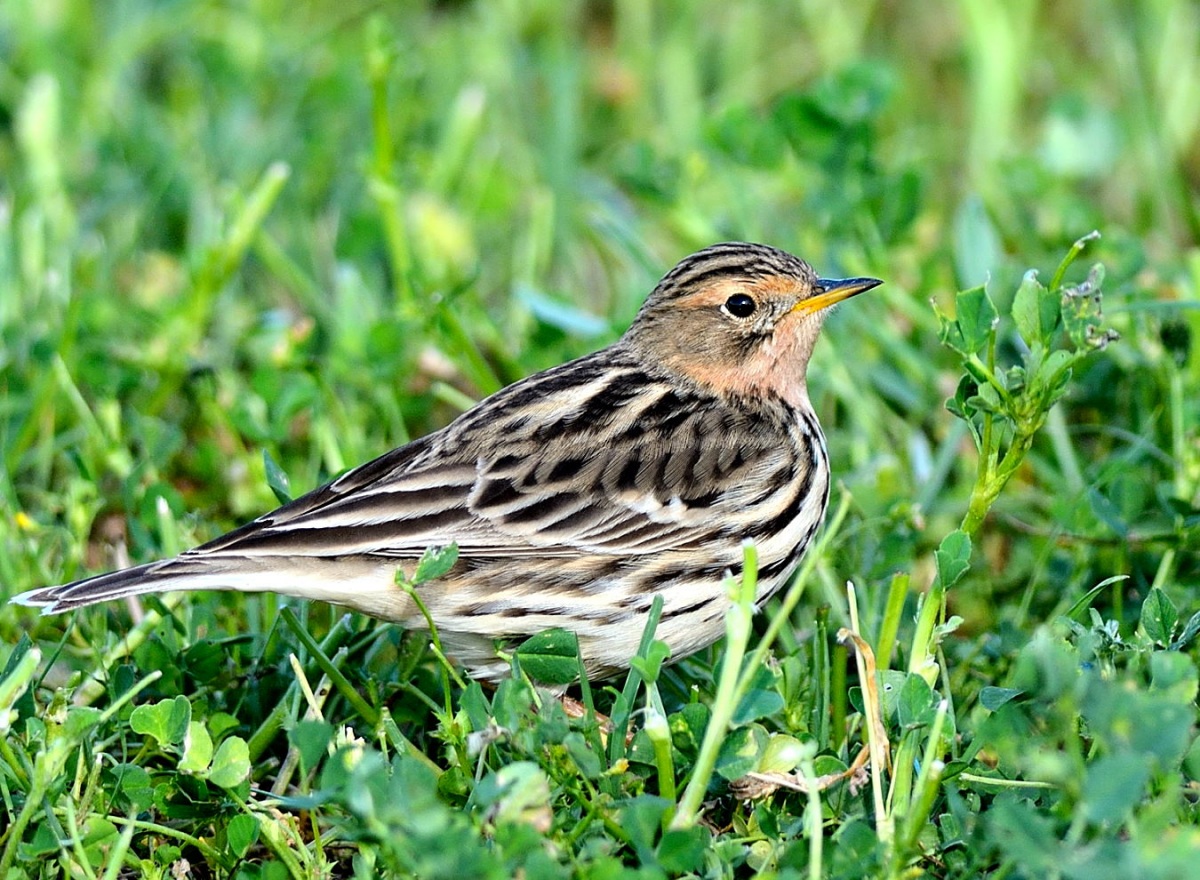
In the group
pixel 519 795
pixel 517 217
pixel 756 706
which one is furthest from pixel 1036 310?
pixel 517 217

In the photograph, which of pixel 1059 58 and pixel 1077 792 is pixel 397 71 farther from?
pixel 1077 792

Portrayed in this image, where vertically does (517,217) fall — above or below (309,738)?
above

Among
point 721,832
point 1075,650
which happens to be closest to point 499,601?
point 721,832

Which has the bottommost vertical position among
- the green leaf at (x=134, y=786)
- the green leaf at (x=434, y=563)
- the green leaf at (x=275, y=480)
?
the green leaf at (x=134, y=786)

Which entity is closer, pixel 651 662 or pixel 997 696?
pixel 651 662

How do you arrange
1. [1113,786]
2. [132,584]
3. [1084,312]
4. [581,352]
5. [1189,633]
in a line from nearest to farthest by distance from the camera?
[1113,786] → [1084,312] → [1189,633] → [132,584] → [581,352]

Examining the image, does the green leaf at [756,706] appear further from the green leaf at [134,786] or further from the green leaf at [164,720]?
the green leaf at [134,786]

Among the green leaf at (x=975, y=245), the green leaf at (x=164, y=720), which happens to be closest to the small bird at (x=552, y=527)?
the green leaf at (x=164, y=720)

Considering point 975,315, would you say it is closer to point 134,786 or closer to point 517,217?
point 134,786
